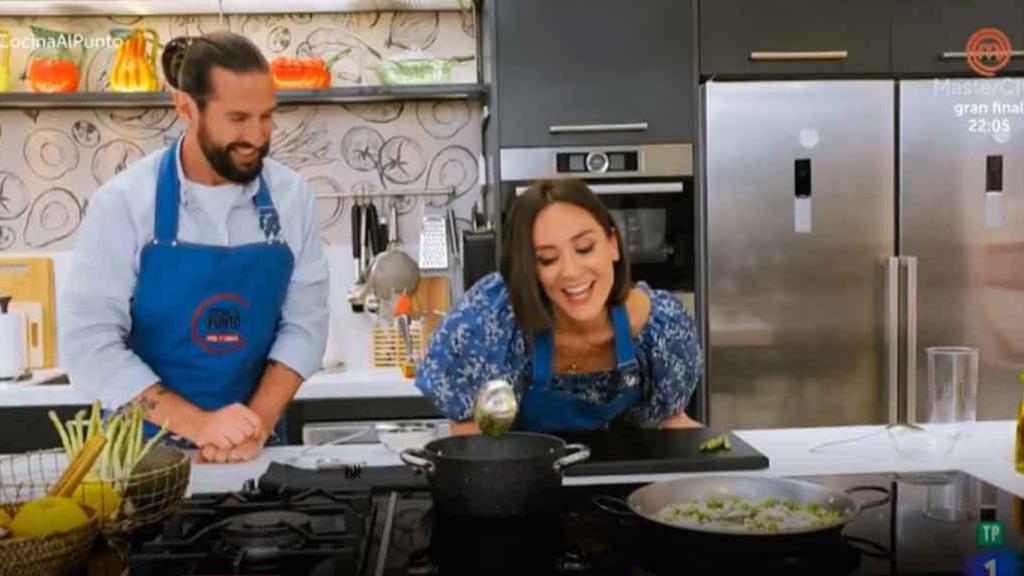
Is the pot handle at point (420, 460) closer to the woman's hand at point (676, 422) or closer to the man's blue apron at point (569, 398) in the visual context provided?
the man's blue apron at point (569, 398)

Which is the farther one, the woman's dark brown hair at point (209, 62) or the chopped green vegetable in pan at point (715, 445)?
the woman's dark brown hair at point (209, 62)

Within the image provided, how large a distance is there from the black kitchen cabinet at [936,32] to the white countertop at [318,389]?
1.75m

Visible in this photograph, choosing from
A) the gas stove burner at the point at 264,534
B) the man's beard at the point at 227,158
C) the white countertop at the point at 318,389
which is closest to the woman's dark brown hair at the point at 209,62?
the man's beard at the point at 227,158

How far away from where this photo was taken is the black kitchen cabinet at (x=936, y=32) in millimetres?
3168

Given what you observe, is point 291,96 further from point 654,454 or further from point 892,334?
point 654,454

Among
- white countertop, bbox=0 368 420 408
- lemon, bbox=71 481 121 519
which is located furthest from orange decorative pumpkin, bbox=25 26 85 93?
lemon, bbox=71 481 121 519

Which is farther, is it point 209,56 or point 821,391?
point 821,391

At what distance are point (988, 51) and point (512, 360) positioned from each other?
6.61 feet

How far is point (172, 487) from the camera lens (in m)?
1.37

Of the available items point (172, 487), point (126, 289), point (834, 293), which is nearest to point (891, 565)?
point (172, 487)

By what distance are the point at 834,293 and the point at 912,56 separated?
735 millimetres

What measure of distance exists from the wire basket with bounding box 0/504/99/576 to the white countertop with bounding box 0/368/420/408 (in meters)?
1.96

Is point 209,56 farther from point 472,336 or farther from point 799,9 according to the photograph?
point 799,9

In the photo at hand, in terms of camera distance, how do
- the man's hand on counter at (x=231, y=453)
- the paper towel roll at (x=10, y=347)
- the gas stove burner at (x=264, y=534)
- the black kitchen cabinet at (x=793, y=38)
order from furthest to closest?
the paper towel roll at (x=10, y=347), the black kitchen cabinet at (x=793, y=38), the man's hand on counter at (x=231, y=453), the gas stove burner at (x=264, y=534)
